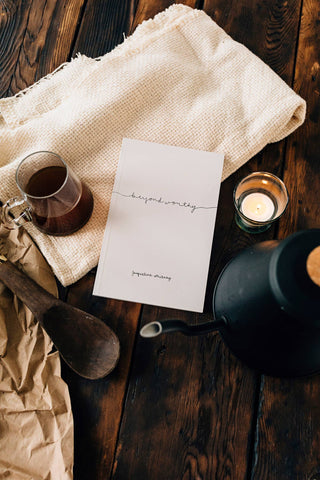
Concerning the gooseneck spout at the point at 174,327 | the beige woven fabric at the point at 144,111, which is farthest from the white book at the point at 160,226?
the gooseneck spout at the point at 174,327

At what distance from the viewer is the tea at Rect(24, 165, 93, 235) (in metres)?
0.57

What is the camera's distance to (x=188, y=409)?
0.60m

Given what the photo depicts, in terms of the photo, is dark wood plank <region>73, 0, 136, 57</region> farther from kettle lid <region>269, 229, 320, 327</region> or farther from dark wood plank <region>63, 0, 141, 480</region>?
kettle lid <region>269, 229, 320, 327</region>

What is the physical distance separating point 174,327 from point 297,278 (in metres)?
0.14

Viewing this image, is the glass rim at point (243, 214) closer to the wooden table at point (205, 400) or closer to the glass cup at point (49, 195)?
the wooden table at point (205, 400)

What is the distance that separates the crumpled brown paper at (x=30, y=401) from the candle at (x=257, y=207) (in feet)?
1.11

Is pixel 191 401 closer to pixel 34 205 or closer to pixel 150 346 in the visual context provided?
pixel 150 346

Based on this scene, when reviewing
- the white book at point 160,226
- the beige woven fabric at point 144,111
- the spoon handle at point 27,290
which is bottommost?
the spoon handle at point 27,290

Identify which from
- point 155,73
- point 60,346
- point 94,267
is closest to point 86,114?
point 155,73

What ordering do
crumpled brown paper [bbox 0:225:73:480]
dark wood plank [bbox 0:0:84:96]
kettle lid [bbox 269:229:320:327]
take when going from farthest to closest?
dark wood plank [bbox 0:0:84:96], crumpled brown paper [bbox 0:225:73:480], kettle lid [bbox 269:229:320:327]

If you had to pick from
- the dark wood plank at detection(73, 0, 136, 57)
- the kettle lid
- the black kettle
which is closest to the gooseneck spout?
the black kettle

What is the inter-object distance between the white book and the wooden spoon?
0.06 metres

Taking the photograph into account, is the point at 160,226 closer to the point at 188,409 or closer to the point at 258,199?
the point at 258,199

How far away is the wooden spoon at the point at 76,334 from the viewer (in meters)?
0.60
